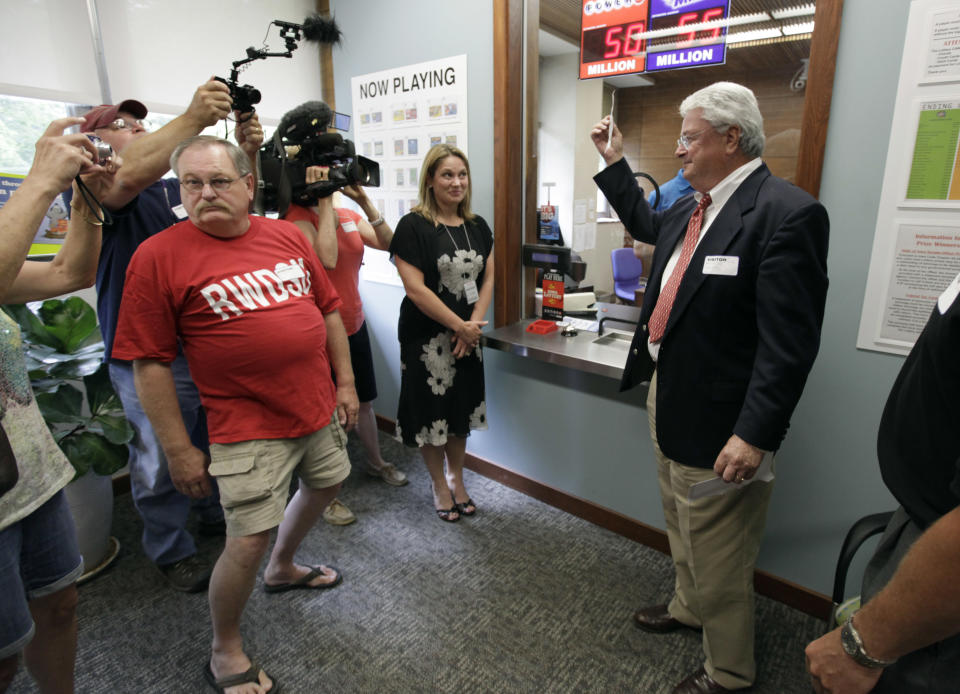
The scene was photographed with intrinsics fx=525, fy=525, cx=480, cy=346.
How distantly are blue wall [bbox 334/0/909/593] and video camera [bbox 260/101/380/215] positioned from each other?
2.26 ft

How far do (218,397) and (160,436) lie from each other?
19cm

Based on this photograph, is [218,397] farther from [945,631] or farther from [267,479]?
[945,631]

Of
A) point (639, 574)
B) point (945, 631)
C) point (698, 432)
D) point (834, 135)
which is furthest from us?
point (639, 574)

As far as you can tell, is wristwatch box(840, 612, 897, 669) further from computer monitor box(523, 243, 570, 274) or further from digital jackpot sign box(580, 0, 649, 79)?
digital jackpot sign box(580, 0, 649, 79)

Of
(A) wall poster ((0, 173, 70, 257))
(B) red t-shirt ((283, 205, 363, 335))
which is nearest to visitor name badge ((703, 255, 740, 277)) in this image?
(B) red t-shirt ((283, 205, 363, 335))

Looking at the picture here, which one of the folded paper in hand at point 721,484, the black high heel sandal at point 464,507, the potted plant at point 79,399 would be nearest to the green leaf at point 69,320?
the potted plant at point 79,399

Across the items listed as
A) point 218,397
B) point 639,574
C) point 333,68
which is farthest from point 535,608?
point 333,68

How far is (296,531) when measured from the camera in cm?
187

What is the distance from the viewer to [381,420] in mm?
3379

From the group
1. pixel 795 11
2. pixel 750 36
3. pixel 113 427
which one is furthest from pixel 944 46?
pixel 113 427

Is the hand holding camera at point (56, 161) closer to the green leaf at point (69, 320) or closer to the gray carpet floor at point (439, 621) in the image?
the green leaf at point (69, 320)

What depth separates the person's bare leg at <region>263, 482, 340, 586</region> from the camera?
5.84 feet

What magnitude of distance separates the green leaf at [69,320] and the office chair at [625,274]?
228cm

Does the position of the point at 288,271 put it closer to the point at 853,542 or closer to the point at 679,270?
the point at 679,270
